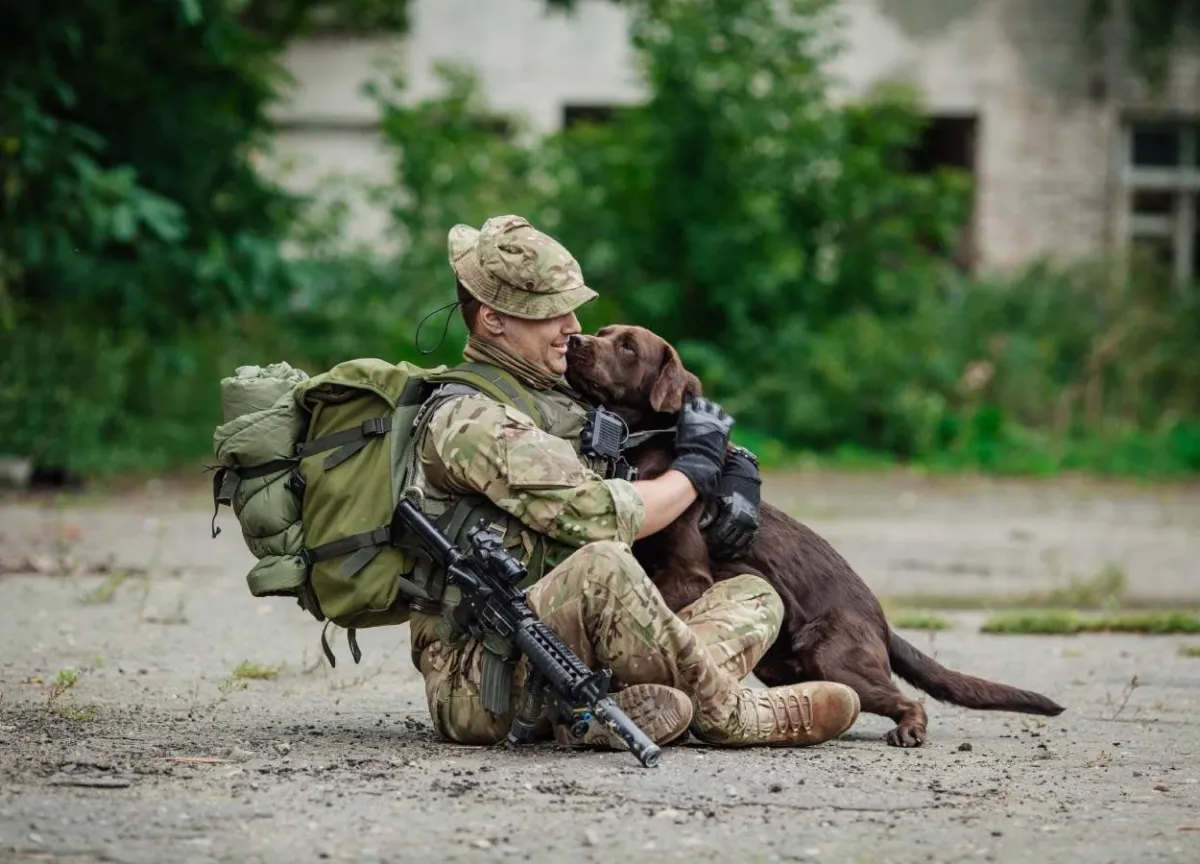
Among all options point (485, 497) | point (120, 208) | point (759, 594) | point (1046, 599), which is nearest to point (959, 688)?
point (759, 594)

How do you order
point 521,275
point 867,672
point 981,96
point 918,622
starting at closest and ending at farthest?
point 521,275 → point 867,672 → point 918,622 → point 981,96

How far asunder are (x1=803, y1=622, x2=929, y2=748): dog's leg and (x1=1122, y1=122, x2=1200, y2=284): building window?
16.2 m

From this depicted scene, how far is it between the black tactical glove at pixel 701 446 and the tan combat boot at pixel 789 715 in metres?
0.62

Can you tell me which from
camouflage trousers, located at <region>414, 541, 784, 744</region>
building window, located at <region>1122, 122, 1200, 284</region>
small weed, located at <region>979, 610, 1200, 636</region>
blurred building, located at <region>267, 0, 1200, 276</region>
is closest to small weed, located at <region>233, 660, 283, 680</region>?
camouflage trousers, located at <region>414, 541, 784, 744</region>

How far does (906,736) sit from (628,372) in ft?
4.56

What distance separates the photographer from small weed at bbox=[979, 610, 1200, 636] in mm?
8336

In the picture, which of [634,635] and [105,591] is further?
[105,591]

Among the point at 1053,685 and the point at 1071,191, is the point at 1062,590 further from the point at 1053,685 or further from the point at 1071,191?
the point at 1071,191

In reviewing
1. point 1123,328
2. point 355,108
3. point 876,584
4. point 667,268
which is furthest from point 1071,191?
point 876,584

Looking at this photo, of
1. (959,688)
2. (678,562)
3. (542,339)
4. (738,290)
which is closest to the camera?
(542,339)

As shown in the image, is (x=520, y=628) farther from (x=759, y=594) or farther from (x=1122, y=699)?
(x=1122, y=699)

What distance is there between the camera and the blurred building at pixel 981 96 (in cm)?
2008

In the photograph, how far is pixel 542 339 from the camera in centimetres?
519

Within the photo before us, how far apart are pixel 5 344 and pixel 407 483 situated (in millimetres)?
9060
